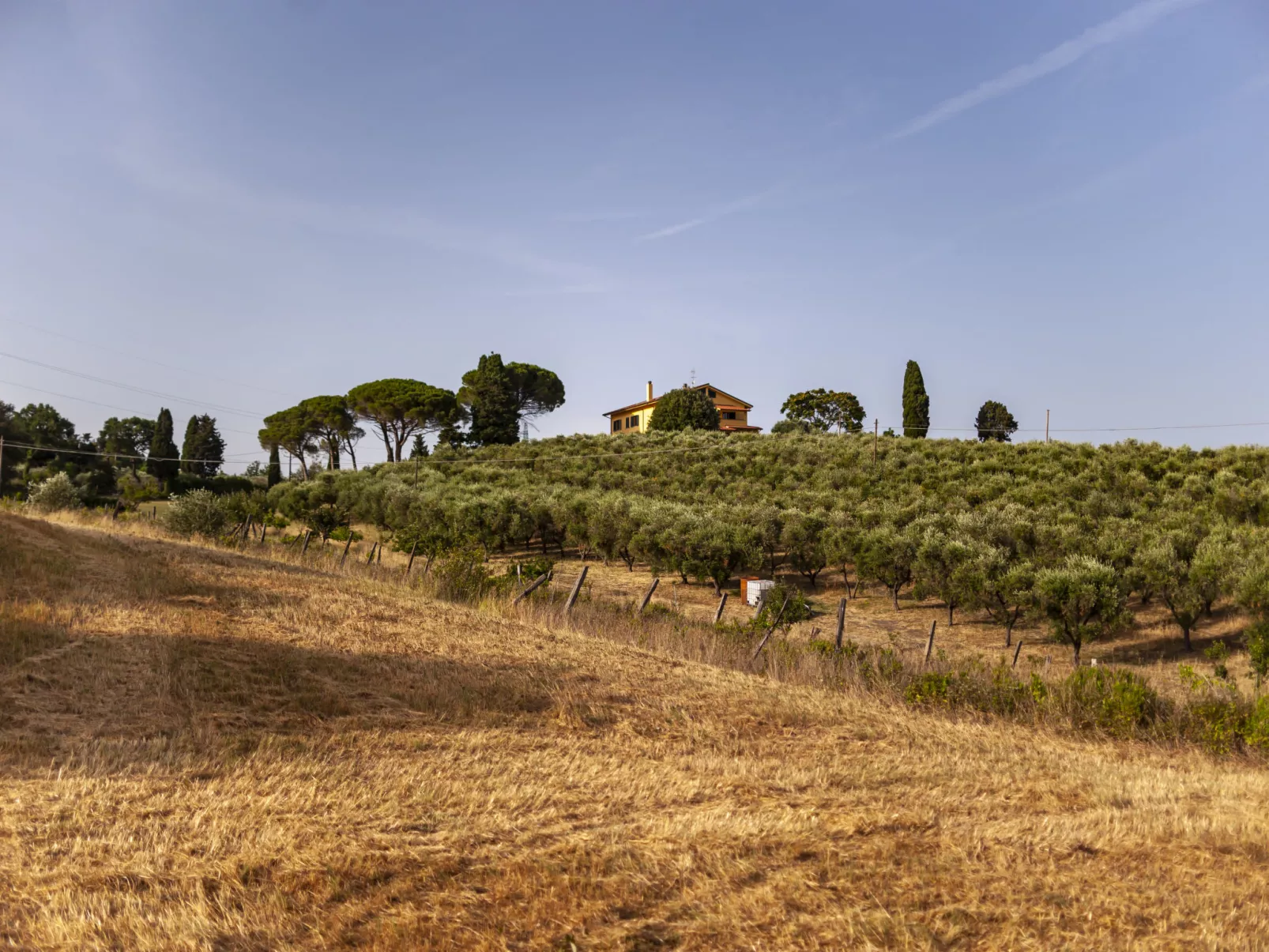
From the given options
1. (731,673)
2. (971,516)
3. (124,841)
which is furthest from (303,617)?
(971,516)

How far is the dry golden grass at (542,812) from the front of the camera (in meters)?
4.26

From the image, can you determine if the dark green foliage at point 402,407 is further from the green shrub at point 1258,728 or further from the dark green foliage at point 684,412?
the green shrub at point 1258,728

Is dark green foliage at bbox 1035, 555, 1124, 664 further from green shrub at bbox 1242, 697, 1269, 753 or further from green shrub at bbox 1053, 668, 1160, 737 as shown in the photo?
green shrub at bbox 1242, 697, 1269, 753

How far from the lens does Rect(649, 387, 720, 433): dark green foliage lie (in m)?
66.5

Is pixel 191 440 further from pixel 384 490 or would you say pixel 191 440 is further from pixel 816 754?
pixel 816 754

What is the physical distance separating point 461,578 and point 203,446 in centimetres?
6598

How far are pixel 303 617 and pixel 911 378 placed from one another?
52.4 meters

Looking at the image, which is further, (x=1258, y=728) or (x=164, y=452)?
(x=164, y=452)

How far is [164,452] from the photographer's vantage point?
69188 millimetres

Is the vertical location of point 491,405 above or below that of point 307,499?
above

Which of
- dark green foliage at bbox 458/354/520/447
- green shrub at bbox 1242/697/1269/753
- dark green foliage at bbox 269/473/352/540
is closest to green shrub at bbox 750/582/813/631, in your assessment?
green shrub at bbox 1242/697/1269/753

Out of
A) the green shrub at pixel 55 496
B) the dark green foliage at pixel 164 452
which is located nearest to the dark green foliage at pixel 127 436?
the dark green foliage at pixel 164 452

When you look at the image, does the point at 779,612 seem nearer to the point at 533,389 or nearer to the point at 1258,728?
the point at 1258,728

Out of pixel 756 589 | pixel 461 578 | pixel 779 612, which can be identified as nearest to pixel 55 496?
pixel 461 578
